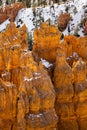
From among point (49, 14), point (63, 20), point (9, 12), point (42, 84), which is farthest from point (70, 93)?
point (9, 12)

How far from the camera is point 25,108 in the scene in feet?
109

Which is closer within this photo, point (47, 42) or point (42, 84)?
point (42, 84)

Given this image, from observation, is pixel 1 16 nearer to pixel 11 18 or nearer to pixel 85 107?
pixel 11 18

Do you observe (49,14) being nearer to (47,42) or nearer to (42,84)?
(47,42)

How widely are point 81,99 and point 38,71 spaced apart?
255 inches

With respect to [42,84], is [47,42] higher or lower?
higher

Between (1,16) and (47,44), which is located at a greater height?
(47,44)

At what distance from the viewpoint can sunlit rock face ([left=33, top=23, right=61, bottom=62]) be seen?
40625mm

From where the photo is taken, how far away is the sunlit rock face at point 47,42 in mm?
40625

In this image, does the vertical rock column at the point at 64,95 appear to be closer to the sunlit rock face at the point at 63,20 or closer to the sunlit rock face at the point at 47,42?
the sunlit rock face at the point at 47,42

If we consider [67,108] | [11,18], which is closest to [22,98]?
[67,108]

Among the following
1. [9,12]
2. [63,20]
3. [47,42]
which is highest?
[47,42]

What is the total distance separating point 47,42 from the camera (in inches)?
1606

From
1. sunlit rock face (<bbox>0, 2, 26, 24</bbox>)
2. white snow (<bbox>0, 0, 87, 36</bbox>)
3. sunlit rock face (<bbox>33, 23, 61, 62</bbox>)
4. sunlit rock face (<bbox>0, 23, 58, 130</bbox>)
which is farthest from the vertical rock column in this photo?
sunlit rock face (<bbox>0, 2, 26, 24</bbox>)
